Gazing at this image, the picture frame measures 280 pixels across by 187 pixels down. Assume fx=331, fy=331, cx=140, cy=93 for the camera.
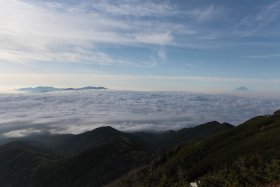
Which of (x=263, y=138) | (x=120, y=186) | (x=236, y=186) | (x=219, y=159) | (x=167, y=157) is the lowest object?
(x=120, y=186)

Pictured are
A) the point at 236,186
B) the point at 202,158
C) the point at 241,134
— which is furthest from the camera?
the point at 241,134

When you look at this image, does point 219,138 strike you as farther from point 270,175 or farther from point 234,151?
point 270,175

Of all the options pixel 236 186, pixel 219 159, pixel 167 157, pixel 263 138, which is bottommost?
pixel 167 157

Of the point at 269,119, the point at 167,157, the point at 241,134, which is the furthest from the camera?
the point at 167,157

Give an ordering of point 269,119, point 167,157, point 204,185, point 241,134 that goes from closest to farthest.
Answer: point 204,185 → point 241,134 → point 269,119 → point 167,157

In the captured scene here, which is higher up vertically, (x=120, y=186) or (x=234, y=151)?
(x=234, y=151)

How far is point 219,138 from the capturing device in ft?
513

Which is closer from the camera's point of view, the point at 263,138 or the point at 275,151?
the point at 275,151

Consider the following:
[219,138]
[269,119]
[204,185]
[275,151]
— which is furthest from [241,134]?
[204,185]

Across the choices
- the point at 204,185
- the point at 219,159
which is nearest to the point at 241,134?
the point at 219,159

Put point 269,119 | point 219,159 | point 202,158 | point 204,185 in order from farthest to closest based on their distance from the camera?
point 269,119
point 202,158
point 219,159
point 204,185

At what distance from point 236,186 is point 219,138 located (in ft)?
413

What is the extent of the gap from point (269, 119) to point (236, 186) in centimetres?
14035

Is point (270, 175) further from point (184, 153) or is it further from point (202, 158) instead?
point (184, 153)
